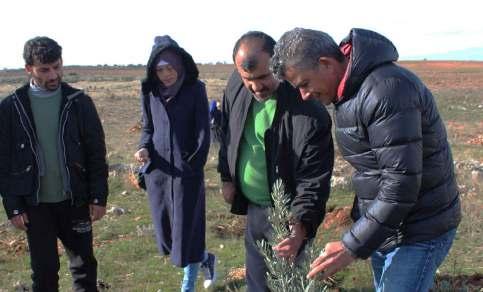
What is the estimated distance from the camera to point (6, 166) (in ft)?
13.5

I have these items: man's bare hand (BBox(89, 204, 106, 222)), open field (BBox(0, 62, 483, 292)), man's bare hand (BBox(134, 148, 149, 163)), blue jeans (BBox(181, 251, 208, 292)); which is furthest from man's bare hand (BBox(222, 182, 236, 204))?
open field (BBox(0, 62, 483, 292))

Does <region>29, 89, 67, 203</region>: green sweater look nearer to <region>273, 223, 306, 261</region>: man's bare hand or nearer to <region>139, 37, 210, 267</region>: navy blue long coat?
<region>139, 37, 210, 267</region>: navy blue long coat

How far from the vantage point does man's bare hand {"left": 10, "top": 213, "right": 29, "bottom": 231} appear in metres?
4.14

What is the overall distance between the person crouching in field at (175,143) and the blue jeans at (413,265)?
207 cm

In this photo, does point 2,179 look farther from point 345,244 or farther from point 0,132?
point 345,244

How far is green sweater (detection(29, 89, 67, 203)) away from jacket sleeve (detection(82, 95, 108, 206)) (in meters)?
0.19

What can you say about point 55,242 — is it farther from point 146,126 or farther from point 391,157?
point 391,157

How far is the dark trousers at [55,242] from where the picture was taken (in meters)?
4.21

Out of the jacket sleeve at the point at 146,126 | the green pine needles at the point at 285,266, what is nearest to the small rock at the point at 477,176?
the jacket sleeve at the point at 146,126

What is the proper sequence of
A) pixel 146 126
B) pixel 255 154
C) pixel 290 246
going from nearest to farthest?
pixel 290 246 → pixel 255 154 → pixel 146 126

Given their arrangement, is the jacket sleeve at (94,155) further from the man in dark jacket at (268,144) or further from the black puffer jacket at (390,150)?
the black puffer jacket at (390,150)

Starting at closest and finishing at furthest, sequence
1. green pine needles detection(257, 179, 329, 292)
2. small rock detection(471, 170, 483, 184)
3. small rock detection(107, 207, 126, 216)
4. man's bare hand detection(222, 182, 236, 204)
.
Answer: green pine needles detection(257, 179, 329, 292), man's bare hand detection(222, 182, 236, 204), small rock detection(107, 207, 126, 216), small rock detection(471, 170, 483, 184)

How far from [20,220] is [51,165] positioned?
417 mm

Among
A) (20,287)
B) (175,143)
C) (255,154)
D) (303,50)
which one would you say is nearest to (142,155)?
(175,143)
